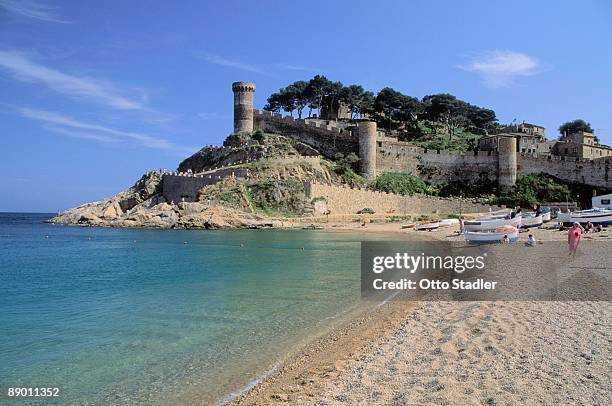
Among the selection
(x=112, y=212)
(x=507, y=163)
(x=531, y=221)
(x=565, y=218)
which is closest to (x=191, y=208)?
(x=112, y=212)

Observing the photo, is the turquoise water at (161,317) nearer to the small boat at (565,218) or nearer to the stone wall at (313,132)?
the small boat at (565,218)

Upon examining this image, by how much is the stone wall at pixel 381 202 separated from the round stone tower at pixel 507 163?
13.5ft

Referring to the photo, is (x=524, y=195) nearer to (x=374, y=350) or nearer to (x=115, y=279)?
(x=115, y=279)

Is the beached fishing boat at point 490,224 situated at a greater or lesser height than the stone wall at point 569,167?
lesser

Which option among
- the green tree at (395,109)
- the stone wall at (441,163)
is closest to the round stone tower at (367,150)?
the stone wall at (441,163)

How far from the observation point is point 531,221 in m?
27.7

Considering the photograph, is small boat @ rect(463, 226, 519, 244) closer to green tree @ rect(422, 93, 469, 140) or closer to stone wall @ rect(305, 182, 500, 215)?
stone wall @ rect(305, 182, 500, 215)

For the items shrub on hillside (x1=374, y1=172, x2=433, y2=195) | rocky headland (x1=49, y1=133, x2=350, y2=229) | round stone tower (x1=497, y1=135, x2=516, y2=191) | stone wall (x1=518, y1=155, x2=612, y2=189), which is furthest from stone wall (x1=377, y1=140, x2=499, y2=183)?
rocky headland (x1=49, y1=133, x2=350, y2=229)

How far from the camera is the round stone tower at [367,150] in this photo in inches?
1860

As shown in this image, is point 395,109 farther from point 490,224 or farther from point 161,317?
point 161,317

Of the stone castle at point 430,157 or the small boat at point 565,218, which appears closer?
the small boat at point 565,218

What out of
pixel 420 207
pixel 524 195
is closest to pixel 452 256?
pixel 420 207

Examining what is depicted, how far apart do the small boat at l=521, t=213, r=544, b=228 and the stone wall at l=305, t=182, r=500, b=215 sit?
15.8 m

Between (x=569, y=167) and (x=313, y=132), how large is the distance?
25.0 metres
